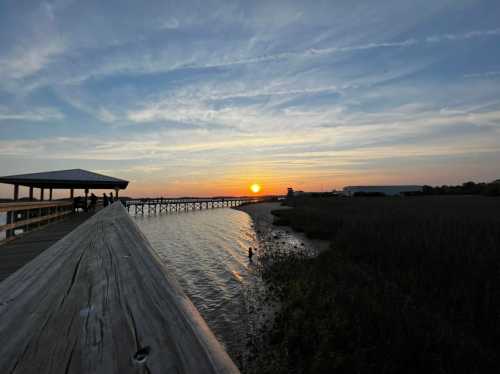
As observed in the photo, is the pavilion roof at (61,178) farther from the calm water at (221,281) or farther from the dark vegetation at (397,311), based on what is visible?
the dark vegetation at (397,311)

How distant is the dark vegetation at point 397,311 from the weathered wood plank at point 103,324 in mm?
3665

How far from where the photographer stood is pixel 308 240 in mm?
14430

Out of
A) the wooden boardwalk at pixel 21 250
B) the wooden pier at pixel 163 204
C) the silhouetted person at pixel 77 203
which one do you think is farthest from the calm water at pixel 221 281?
the wooden pier at pixel 163 204

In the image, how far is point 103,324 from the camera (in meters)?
0.77

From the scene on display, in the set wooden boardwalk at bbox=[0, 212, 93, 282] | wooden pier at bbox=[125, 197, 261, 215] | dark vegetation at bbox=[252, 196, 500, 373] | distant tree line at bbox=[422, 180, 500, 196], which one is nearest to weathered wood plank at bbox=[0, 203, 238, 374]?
wooden boardwalk at bbox=[0, 212, 93, 282]

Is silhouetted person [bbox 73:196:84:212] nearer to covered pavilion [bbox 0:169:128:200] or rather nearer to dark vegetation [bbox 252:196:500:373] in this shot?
covered pavilion [bbox 0:169:128:200]

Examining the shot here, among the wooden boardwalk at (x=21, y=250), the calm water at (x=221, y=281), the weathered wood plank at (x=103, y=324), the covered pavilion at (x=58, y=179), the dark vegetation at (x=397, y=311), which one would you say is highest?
the covered pavilion at (x=58, y=179)

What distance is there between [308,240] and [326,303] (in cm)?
942

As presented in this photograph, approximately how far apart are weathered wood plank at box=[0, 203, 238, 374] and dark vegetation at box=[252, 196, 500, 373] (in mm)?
3665

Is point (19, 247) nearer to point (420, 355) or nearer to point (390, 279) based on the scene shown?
point (420, 355)

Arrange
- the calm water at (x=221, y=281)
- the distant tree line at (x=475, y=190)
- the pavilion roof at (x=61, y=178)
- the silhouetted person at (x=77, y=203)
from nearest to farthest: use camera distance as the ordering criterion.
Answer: the calm water at (x=221, y=281), the pavilion roof at (x=61, y=178), the silhouetted person at (x=77, y=203), the distant tree line at (x=475, y=190)

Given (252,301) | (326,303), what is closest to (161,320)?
(326,303)

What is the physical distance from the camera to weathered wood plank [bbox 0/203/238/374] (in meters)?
0.61

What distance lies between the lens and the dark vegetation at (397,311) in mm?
3484
